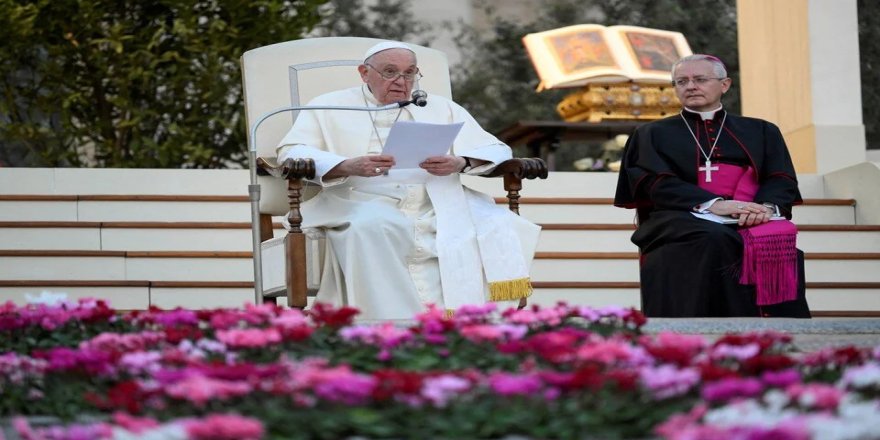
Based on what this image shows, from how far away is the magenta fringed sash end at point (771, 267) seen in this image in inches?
200

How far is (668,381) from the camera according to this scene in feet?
7.57

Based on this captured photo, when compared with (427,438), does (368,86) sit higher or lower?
higher

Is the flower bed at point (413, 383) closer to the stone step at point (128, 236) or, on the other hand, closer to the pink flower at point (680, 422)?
the pink flower at point (680, 422)

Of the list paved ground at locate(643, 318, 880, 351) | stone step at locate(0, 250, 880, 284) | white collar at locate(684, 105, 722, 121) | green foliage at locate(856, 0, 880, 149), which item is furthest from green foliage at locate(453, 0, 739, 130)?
paved ground at locate(643, 318, 880, 351)

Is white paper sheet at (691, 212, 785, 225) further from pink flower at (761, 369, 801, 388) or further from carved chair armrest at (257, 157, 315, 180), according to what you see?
pink flower at (761, 369, 801, 388)

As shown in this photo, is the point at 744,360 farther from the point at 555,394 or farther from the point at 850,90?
the point at 850,90

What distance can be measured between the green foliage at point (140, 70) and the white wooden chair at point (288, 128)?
2466 mm

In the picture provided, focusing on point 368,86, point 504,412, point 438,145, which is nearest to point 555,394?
point 504,412

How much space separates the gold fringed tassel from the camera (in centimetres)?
507

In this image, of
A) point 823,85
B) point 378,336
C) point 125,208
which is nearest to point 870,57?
point 823,85

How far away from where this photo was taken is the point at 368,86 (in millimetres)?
5562

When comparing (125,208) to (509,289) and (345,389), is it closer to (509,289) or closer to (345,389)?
(509,289)

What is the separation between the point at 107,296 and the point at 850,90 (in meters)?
4.45

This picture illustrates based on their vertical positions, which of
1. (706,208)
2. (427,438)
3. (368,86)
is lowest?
(427,438)
